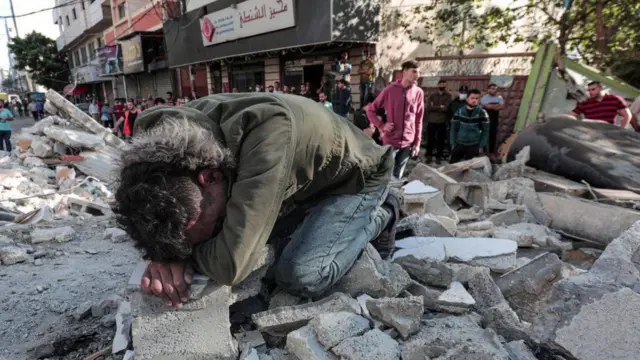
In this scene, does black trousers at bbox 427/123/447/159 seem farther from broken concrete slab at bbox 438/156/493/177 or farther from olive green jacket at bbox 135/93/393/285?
olive green jacket at bbox 135/93/393/285

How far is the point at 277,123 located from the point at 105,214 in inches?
163

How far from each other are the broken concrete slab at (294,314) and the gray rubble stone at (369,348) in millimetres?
198

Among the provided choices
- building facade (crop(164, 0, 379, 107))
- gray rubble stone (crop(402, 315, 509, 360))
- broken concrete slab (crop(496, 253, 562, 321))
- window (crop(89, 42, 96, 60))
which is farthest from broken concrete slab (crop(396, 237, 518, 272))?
window (crop(89, 42, 96, 60))

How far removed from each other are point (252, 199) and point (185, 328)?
0.74 m

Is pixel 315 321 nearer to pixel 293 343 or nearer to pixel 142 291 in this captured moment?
pixel 293 343

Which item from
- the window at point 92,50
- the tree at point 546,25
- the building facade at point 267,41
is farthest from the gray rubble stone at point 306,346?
the window at point 92,50

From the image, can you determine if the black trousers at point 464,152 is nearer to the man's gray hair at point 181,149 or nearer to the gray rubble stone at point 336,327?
the gray rubble stone at point 336,327

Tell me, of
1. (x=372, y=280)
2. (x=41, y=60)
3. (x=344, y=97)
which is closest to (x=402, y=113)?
(x=372, y=280)

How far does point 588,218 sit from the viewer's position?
3174 millimetres

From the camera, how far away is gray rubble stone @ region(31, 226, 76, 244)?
3498 mm

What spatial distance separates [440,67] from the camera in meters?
8.96

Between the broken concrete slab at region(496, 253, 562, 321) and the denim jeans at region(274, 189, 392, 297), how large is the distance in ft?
2.70

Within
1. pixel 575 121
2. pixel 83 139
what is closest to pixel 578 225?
pixel 575 121

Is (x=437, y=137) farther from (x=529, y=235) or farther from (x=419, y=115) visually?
(x=529, y=235)
